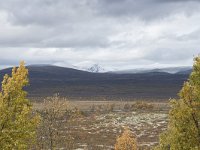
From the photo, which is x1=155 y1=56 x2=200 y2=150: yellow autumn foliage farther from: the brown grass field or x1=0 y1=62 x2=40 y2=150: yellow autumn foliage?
the brown grass field

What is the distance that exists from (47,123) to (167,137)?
21.4 metres

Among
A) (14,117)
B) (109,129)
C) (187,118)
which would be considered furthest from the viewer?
(109,129)

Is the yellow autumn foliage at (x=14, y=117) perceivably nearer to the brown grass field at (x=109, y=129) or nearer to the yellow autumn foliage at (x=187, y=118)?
the yellow autumn foliage at (x=187, y=118)

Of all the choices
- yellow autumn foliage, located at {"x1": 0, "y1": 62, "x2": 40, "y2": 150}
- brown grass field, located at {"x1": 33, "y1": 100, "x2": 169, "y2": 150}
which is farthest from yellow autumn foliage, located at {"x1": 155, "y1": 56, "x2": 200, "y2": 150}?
brown grass field, located at {"x1": 33, "y1": 100, "x2": 169, "y2": 150}

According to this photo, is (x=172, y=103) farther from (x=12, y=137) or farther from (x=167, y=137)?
(x=12, y=137)

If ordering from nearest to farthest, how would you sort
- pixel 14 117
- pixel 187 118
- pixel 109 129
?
pixel 14 117
pixel 187 118
pixel 109 129

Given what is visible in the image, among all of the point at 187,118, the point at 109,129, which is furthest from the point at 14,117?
the point at 109,129

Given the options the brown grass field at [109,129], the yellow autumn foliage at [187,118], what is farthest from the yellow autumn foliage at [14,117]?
the brown grass field at [109,129]

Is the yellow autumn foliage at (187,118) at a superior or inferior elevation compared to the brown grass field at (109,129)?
superior

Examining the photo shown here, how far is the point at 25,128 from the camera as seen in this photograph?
2194cm

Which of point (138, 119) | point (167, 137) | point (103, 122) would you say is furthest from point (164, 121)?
point (167, 137)

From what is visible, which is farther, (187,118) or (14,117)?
(187,118)

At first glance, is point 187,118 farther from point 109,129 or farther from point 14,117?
point 109,129

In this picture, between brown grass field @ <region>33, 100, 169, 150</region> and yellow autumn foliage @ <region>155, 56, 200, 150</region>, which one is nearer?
yellow autumn foliage @ <region>155, 56, 200, 150</region>
